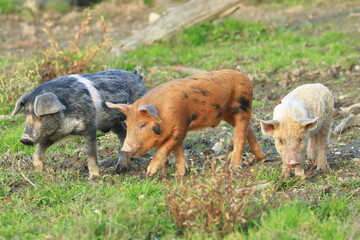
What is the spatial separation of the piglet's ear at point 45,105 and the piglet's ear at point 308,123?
2.34 metres

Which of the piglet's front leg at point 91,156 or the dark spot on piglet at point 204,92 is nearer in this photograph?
the dark spot on piglet at point 204,92

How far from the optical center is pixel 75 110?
634 centimetres

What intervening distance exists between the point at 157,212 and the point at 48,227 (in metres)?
0.88

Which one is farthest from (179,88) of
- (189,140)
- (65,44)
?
(65,44)

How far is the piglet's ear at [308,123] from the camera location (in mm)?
5840

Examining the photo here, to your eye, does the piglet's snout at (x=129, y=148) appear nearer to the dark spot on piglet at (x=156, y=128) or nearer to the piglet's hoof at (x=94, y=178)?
the dark spot on piglet at (x=156, y=128)

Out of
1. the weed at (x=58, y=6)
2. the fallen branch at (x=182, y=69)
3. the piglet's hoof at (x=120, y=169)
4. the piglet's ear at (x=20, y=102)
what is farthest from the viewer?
the weed at (x=58, y=6)

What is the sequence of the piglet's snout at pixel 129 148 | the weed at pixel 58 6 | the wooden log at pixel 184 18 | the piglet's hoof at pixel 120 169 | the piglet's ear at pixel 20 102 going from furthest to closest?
the weed at pixel 58 6 → the wooden log at pixel 184 18 → the piglet's hoof at pixel 120 169 → the piglet's ear at pixel 20 102 → the piglet's snout at pixel 129 148

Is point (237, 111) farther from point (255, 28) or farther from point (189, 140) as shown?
point (255, 28)

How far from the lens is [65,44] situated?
1356 cm

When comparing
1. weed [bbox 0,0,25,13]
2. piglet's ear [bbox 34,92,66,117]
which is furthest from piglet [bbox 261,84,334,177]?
weed [bbox 0,0,25,13]

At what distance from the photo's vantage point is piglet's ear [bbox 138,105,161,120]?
5.68 metres

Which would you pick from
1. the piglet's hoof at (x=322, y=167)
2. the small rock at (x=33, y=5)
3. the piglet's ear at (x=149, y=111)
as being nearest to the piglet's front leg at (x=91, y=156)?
the piglet's ear at (x=149, y=111)

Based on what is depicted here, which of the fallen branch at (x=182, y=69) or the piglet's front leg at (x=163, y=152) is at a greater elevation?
the piglet's front leg at (x=163, y=152)
